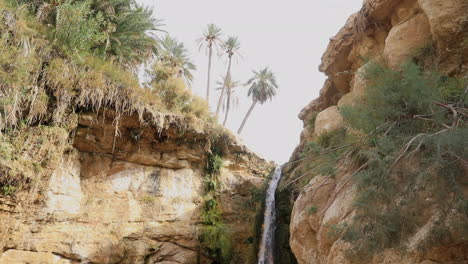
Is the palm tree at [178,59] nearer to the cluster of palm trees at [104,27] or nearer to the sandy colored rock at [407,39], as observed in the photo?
the cluster of palm trees at [104,27]

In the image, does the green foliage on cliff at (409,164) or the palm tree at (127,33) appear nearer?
the green foliage on cliff at (409,164)

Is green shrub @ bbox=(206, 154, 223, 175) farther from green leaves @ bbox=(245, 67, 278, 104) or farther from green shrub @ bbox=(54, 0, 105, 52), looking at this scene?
green leaves @ bbox=(245, 67, 278, 104)


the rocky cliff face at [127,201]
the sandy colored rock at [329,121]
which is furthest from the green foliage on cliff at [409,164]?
the rocky cliff face at [127,201]

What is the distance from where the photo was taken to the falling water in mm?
10352

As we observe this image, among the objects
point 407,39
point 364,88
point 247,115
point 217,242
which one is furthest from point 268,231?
point 247,115

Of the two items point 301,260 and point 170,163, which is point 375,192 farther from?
point 170,163

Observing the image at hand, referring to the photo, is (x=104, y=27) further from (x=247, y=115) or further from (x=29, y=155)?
(x=247, y=115)

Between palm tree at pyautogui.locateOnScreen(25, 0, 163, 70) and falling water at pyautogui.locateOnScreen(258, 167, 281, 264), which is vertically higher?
palm tree at pyautogui.locateOnScreen(25, 0, 163, 70)

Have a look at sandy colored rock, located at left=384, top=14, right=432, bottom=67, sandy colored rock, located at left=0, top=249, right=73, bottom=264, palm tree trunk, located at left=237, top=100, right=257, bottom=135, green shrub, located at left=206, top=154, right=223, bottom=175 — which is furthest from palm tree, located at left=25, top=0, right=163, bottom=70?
palm tree trunk, located at left=237, top=100, right=257, bottom=135

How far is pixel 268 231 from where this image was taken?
1086 cm

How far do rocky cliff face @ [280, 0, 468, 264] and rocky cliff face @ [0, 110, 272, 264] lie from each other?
15.4 ft

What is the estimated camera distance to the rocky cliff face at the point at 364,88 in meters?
4.40

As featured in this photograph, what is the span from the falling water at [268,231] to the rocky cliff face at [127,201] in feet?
2.10

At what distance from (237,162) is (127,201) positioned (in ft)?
15.1
